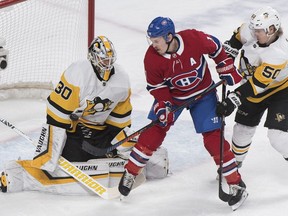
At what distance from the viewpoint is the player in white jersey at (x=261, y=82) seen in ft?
11.8

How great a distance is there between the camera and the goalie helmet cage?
4.82 metres

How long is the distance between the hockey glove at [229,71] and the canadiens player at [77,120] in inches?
17.1

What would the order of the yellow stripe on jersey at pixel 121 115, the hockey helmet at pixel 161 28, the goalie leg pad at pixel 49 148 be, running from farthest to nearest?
the yellow stripe on jersey at pixel 121 115
the goalie leg pad at pixel 49 148
the hockey helmet at pixel 161 28

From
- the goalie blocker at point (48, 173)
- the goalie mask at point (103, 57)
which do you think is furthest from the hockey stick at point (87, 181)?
the goalie mask at point (103, 57)

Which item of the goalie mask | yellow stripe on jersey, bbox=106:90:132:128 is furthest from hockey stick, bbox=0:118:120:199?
the goalie mask

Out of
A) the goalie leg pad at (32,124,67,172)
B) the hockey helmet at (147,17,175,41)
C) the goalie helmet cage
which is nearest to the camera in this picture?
the hockey helmet at (147,17,175,41)

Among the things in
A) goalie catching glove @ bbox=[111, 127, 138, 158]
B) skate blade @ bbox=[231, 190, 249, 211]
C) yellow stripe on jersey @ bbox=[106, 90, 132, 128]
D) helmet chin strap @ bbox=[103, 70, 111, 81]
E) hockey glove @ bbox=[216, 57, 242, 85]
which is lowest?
skate blade @ bbox=[231, 190, 249, 211]

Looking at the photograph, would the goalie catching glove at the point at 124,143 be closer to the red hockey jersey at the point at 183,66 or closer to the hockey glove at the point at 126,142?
the hockey glove at the point at 126,142

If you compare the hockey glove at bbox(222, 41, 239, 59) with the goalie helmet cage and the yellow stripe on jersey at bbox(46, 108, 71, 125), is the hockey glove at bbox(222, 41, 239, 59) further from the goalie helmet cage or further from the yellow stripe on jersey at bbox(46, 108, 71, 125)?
the goalie helmet cage

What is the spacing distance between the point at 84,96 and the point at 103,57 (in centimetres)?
21

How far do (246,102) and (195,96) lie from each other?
29 cm

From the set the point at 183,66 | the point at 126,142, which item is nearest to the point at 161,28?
the point at 183,66

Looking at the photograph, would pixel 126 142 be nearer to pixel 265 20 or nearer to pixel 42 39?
pixel 265 20

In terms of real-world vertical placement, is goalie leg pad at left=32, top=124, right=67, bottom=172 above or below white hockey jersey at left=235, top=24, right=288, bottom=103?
below
